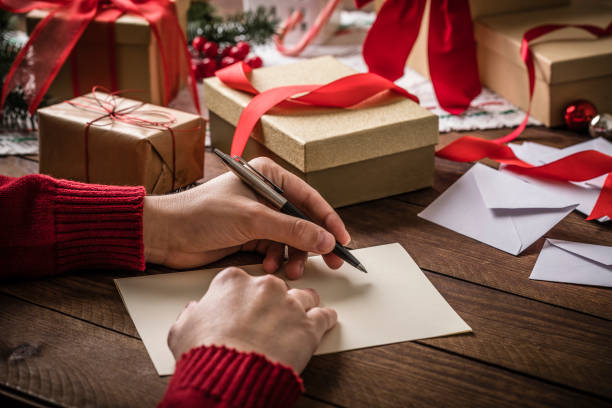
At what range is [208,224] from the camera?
2.46ft

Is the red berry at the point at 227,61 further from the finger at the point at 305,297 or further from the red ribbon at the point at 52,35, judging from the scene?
the finger at the point at 305,297

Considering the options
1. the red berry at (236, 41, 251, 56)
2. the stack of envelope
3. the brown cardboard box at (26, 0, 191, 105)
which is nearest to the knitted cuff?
the brown cardboard box at (26, 0, 191, 105)

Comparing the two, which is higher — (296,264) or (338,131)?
(338,131)

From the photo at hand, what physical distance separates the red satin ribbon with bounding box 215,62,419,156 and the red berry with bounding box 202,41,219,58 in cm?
42

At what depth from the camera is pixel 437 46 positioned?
3.99 feet

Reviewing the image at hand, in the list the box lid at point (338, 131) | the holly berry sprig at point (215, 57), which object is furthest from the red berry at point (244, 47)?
the box lid at point (338, 131)

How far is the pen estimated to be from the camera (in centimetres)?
75

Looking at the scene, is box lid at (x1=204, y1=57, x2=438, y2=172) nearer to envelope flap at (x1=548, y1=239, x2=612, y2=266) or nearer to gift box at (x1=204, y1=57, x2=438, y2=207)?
gift box at (x1=204, y1=57, x2=438, y2=207)

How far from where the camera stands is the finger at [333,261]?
755 mm

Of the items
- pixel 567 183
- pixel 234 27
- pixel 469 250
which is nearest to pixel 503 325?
pixel 469 250

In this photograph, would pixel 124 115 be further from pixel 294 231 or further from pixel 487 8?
pixel 487 8

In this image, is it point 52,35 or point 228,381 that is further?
point 52,35

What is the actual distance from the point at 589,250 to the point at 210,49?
866mm

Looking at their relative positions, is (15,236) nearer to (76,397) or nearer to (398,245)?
(76,397)
